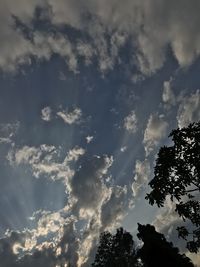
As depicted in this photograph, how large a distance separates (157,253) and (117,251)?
68.3 ft

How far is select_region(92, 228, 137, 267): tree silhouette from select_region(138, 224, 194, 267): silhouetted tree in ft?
55.2

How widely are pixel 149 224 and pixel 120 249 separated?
54.6 feet

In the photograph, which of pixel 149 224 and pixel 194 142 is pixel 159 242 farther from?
pixel 194 142

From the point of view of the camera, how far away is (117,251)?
57.6 meters

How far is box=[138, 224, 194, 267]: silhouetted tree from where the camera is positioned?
37625 millimetres

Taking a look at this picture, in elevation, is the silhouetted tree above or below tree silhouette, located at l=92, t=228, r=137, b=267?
below

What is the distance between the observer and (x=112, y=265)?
55906mm

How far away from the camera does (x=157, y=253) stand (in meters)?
37.9

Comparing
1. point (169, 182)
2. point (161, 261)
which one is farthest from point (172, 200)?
point (161, 261)

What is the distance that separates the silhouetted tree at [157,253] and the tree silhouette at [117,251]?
16821 mm

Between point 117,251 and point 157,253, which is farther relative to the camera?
point 117,251

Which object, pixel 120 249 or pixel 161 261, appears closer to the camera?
pixel 161 261

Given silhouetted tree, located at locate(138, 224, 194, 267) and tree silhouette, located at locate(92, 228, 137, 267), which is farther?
tree silhouette, located at locate(92, 228, 137, 267)

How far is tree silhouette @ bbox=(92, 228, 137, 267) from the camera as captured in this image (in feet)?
184
